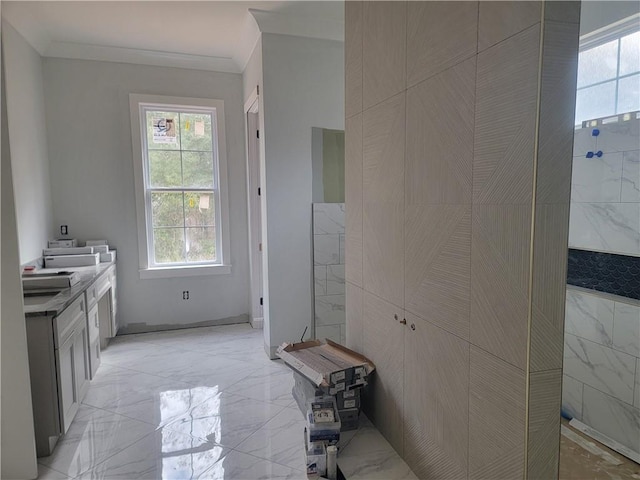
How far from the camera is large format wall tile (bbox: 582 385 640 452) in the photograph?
166 cm

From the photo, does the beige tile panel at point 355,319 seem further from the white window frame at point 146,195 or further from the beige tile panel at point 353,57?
the white window frame at point 146,195

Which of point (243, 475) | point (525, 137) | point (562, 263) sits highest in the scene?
point (525, 137)

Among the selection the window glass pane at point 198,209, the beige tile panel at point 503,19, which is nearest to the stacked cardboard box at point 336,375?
the beige tile panel at point 503,19

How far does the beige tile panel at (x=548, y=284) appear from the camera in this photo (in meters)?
0.99

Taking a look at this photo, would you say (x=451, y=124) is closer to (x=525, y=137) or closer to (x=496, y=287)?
(x=525, y=137)

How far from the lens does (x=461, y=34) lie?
1.21 meters

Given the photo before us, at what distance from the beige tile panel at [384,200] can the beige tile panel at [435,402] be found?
0.73ft

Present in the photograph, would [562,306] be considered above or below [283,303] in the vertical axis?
above

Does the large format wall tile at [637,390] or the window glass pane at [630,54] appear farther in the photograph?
the large format wall tile at [637,390]

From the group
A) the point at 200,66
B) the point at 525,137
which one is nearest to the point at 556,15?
the point at 525,137

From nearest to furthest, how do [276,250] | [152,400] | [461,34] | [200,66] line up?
[461,34] < [152,400] < [276,250] < [200,66]

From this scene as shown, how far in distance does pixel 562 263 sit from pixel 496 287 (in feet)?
0.58

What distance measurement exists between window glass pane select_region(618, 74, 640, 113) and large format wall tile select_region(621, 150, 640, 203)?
0.78 ft

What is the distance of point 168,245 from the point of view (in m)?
4.32
